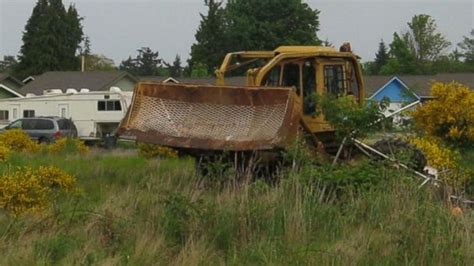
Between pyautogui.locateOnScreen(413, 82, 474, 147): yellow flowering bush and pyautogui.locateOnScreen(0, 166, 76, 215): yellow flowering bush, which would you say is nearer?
pyautogui.locateOnScreen(0, 166, 76, 215): yellow flowering bush

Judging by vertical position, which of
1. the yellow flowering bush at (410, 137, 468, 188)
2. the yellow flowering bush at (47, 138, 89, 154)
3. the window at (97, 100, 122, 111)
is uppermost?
the window at (97, 100, 122, 111)

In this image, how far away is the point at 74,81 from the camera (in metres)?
58.2

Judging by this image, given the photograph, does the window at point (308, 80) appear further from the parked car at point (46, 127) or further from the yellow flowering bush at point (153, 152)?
the parked car at point (46, 127)

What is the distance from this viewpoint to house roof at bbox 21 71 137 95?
56.7m

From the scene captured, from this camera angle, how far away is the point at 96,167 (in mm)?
17156

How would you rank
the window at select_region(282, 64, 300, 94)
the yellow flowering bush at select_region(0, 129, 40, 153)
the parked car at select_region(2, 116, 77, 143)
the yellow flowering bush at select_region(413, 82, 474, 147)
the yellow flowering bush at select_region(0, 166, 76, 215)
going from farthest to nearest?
the parked car at select_region(2, 116, 77, 143) → the yellow flowering bush at select_region(0, 129, 40, 153) → the yellow flowering bush at select_region(413, 82, 474, 147) → the window at select_region(282, 64, 300, 94) → the yellow flowering bush at select_region(0, 166, 76, 215)

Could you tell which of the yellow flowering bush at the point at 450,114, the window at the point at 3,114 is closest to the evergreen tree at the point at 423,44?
the window at the point at 3,114

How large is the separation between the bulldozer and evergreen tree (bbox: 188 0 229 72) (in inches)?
2556

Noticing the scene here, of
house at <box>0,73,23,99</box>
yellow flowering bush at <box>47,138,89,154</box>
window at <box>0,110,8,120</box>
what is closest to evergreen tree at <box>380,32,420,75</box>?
house at <box>0,73,23,99</box>

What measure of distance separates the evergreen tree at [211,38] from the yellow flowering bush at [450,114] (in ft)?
206

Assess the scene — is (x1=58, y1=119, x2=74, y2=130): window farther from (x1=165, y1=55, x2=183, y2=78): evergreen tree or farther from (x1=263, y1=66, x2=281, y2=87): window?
(x1=165, y1=55, x2=183, y2=78): evergreen tree

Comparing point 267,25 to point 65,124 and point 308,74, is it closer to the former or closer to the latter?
point 65,124

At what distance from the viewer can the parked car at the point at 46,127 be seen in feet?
121

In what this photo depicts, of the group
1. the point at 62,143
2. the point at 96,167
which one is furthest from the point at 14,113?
the point at 96,167
